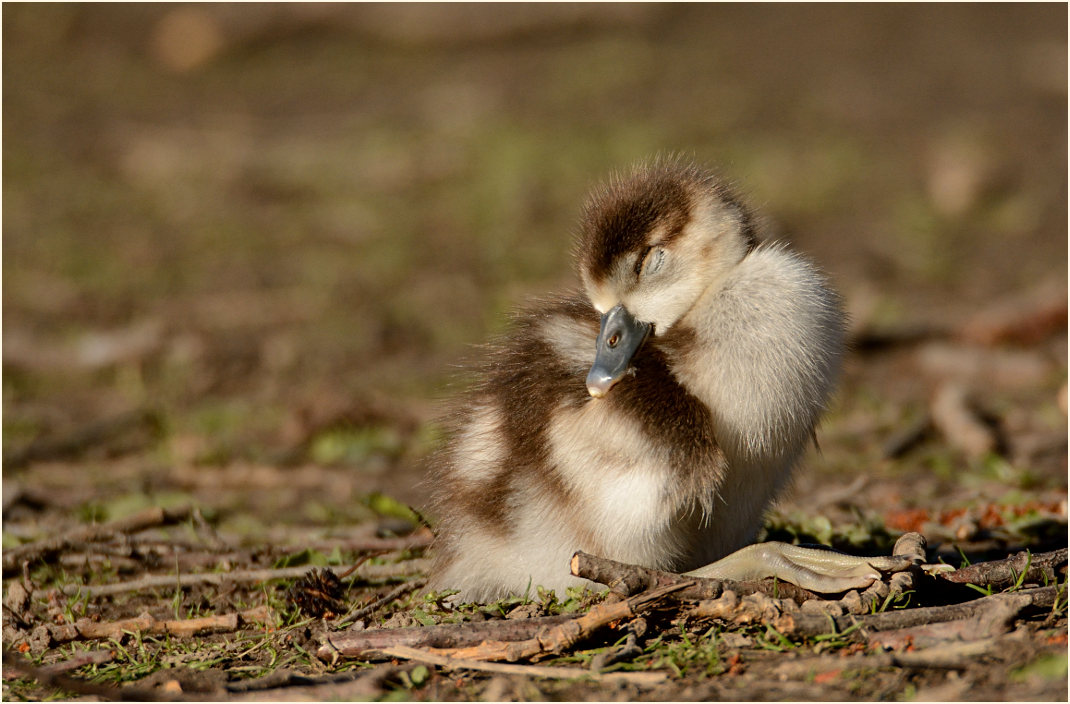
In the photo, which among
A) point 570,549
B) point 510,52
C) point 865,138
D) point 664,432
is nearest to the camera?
point 664,432

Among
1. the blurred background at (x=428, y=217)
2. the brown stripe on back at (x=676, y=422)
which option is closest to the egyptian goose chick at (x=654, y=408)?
the brown stripe on back at (x=676, y=422)

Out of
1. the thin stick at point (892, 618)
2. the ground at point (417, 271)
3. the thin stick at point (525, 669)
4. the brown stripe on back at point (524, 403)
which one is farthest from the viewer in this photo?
the ground at point (417, 271)

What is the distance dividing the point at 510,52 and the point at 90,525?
1157cm

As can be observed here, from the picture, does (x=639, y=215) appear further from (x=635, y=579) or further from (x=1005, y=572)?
(x=1005, y=572)

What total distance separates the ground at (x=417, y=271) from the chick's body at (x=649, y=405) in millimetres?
286

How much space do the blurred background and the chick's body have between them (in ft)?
2.18

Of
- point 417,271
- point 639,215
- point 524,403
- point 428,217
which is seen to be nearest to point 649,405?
point 524,403

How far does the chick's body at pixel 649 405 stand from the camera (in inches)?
134

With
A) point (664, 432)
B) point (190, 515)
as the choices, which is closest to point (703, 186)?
Result: point (664, 432)

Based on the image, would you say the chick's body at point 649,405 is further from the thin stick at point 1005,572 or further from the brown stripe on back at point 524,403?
the thin stick at point 1005,572

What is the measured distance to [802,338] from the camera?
3500mm

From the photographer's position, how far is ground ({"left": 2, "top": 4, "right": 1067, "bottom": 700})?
4.16 metres

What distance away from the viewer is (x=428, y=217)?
10.9m

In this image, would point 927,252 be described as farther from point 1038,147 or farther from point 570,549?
point 570,549
